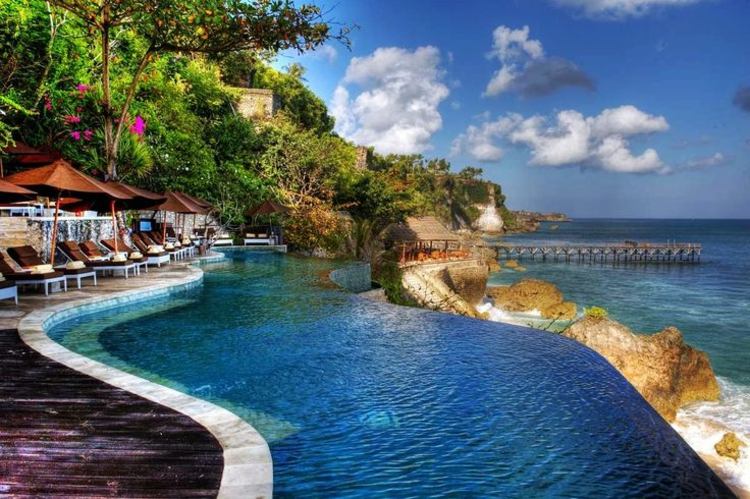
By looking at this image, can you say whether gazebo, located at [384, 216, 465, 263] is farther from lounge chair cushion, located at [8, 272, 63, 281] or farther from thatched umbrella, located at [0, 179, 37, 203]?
thatched umbrella, located at [0, 179, 37, 203]

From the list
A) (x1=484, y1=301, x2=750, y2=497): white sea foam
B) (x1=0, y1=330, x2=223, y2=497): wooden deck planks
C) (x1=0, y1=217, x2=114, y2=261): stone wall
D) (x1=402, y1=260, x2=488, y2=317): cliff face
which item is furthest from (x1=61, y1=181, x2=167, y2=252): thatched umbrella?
(x1=484, y1=301, x2=750, y2=497): white sea foam

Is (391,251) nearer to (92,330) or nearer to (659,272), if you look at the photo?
(92,330)

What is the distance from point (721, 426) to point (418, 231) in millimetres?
23509

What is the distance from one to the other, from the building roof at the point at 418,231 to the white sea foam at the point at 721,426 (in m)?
20.4

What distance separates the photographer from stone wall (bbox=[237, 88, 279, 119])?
37250 mm

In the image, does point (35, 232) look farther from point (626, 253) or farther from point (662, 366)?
point (626, 253)

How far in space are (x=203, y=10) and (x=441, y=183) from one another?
114m

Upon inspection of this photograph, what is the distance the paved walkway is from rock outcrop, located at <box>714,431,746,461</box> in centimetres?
1381

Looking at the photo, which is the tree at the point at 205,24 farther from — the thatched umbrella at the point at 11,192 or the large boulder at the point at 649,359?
the large boulder at the point at 649,359

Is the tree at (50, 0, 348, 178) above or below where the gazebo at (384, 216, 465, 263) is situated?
above

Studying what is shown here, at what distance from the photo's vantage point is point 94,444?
4.02 m

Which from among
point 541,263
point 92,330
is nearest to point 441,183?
point 541,263

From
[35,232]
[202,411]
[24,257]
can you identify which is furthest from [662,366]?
[35,232]

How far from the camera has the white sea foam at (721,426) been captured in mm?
12578
